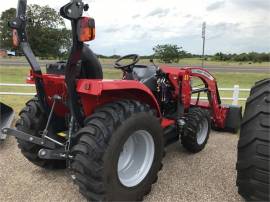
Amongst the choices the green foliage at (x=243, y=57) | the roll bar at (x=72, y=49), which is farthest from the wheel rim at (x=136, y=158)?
the green foliage at (x=243, y=57)

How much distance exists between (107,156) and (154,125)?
28.3 inches

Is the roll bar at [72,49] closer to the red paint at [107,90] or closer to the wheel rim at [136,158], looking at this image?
Answer: the red paint at [107,90]

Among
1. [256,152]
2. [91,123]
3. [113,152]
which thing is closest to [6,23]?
[91,123]

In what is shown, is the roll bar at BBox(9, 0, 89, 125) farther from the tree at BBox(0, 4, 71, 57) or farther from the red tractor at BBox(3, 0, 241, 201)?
the tree at BBox(0, 4, 71, 57)

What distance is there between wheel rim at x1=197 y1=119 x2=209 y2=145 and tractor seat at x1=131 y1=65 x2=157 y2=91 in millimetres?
1047

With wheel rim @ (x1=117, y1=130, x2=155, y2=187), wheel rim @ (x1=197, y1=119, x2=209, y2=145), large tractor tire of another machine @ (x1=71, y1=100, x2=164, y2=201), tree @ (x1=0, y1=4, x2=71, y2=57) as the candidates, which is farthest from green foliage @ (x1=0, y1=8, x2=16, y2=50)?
wheel rim @ (x1=197, y1=119, x2=209, y2=145)

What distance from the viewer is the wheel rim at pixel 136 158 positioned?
11.5 ft

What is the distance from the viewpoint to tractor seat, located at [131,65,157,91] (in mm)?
4637

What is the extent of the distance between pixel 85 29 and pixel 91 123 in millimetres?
829

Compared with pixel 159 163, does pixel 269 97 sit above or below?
above

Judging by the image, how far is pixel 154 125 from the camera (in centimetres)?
347

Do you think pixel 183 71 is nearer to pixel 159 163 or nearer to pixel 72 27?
pixel 159 163

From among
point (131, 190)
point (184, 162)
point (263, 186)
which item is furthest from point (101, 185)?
point (184, 162)

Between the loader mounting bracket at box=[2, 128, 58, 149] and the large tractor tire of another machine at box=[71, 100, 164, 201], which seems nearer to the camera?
the large tractor tire of another machine at box=[71, 100, 164, 201]
